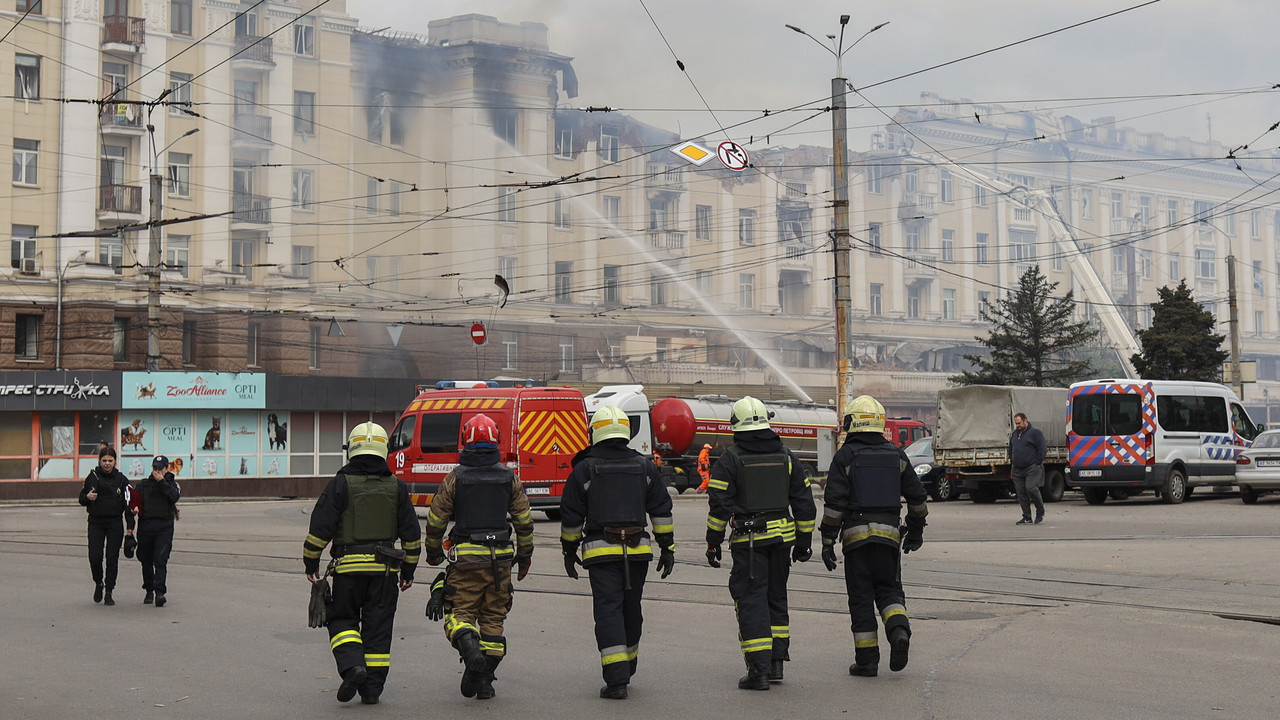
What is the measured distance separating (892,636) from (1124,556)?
854 centimetres

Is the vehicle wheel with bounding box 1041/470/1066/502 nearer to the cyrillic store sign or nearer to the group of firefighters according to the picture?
the group of firefighters

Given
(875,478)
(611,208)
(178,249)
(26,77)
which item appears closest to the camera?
(875,478)

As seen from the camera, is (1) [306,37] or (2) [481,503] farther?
(1) [306,37]

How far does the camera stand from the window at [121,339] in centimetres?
4631

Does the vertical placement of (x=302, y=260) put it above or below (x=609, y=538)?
above

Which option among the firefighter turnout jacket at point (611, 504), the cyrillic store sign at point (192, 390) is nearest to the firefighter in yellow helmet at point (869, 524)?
the firefighter turnout jacket at point (611, 504)

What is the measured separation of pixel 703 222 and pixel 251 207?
89.3 feet

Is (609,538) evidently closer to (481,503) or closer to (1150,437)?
(481,503)

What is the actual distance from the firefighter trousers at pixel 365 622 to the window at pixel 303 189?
4730 centimetres

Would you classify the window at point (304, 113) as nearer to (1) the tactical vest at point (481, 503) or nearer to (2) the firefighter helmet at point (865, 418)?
(1) the tactical vest at point (481, 503)

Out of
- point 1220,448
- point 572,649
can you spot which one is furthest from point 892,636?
point 1220,448

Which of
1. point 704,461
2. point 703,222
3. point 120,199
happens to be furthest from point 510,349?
point 704,461

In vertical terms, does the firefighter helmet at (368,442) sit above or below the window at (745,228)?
below

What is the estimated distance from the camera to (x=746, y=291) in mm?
71250
